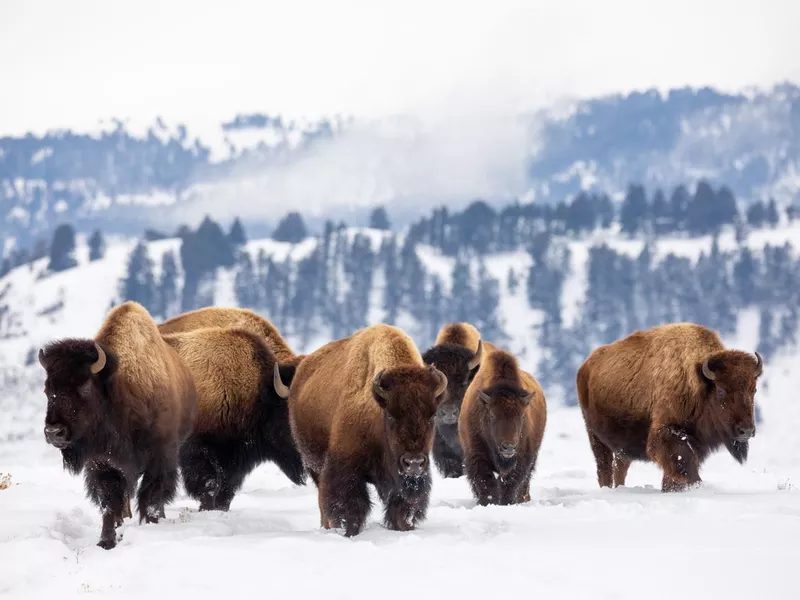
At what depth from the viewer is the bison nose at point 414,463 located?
29.4 ft

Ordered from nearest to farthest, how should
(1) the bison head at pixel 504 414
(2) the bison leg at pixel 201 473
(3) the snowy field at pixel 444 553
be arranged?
(3) the snowy field at pixel 444 553 < (1) the bison head at pixel 504 414 < (2) the bison leg at pixel 201 473

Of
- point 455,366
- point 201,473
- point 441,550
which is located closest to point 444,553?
point 441,550

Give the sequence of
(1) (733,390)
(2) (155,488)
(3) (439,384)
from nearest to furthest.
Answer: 1. (3) (439,384)
2. (2) (155,488)
3. (1) (733,390)

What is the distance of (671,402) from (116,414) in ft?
21.9

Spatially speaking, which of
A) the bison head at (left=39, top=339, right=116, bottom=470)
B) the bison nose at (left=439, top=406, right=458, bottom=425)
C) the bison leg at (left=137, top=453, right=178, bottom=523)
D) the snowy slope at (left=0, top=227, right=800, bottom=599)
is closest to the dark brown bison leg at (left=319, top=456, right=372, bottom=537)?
the snowy slope at (left=0, top=227, right=800, bottom=599)

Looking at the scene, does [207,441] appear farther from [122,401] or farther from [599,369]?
[599,369]

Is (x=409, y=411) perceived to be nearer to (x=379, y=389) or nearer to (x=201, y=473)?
(x=379, y=389)

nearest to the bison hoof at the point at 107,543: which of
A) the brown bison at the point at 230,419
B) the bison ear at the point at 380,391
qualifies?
the bison ear at the point at 380,391

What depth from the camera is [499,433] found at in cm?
1205

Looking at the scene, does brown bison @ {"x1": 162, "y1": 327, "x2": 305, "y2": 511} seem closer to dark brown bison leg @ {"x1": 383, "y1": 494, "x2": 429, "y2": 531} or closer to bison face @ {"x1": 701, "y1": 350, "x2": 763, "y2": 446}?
dark brown bison leg @ {"x1": 383, "y1": 494, "x2": 429, "y2": 531}

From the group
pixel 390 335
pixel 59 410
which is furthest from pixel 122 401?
pixel 390 335

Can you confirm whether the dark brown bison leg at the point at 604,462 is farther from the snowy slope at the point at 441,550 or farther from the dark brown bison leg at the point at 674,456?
the snowy slope at the point at 441,550

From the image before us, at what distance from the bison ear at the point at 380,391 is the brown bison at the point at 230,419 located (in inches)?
145

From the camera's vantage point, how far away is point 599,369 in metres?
14.9
